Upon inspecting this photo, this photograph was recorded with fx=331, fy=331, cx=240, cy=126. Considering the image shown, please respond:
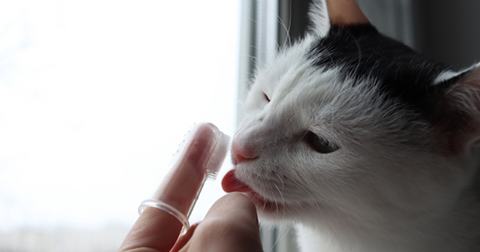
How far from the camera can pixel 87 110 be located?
0.67 m

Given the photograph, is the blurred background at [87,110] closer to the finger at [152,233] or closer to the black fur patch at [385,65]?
the finger at [152,233]

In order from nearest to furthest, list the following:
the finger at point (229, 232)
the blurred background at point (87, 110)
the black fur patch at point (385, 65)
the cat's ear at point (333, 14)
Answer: the finger at point (229, 232) < the blurred background at point (87, 110) < the black fur patch at point (385, 65) < the cat's ear at point (333, 14)

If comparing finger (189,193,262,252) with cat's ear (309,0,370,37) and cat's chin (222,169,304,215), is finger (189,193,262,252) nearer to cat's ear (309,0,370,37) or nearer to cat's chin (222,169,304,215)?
cat's chin (222,169,304,215)

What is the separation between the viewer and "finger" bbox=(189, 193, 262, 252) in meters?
0.44

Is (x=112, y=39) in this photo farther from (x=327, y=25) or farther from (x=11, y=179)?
(x=327, y=25)

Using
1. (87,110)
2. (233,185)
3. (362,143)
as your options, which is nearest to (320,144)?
(362,143)

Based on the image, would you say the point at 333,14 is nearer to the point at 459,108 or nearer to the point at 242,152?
the point at 459,108

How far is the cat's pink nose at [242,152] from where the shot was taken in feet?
2.06

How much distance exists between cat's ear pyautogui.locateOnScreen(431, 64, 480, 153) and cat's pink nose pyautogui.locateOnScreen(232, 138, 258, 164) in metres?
0.38

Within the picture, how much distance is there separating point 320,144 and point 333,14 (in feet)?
1.71

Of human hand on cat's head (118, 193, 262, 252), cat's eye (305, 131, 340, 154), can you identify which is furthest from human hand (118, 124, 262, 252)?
cat's eye (305, 131, 340, 154)

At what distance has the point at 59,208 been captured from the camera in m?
0.61

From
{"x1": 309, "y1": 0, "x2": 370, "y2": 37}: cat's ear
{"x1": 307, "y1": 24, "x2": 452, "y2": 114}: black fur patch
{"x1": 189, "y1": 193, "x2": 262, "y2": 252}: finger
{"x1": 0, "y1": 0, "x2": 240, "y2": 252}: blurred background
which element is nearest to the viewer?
{"x1": 189, "y1": 193, "x2": 262, "y2": 252}: finger

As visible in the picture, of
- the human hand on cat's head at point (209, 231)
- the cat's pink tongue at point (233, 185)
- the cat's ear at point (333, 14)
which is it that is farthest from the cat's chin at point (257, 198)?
the cat's ear at point (333, 14)
